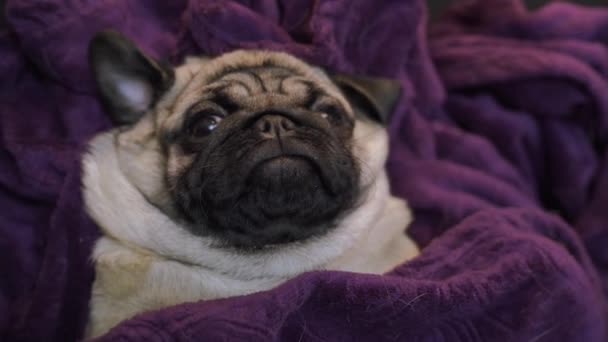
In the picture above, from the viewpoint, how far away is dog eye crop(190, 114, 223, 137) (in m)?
1.86

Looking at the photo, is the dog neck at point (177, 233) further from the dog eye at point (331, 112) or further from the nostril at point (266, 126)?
the nostril at point (266, 126)

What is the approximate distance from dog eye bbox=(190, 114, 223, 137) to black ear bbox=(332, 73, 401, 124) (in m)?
0.60

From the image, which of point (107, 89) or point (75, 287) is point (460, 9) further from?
point (75, 287)

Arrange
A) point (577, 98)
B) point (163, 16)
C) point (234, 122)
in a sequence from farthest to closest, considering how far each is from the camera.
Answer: point (577, 98) < point (163, 16) < point (234, 122)

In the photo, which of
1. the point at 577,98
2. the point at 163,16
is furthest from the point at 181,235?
the point at 577,98

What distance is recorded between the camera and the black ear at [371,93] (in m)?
2.21

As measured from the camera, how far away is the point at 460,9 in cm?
314

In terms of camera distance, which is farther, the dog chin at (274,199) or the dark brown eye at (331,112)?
the dark brown eye at (331,112)

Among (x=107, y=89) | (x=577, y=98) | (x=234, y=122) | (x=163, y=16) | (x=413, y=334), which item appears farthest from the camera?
(x=577, y=98)

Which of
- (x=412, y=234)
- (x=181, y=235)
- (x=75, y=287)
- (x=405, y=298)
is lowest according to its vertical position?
(x=412, y=234)

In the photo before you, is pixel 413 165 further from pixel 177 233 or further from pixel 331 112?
pixel 177 233

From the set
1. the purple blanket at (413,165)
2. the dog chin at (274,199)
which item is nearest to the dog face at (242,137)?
the dog chin at (274,199)

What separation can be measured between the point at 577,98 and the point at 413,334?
1.65m

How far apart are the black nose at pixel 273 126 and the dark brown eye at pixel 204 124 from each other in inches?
8.5
